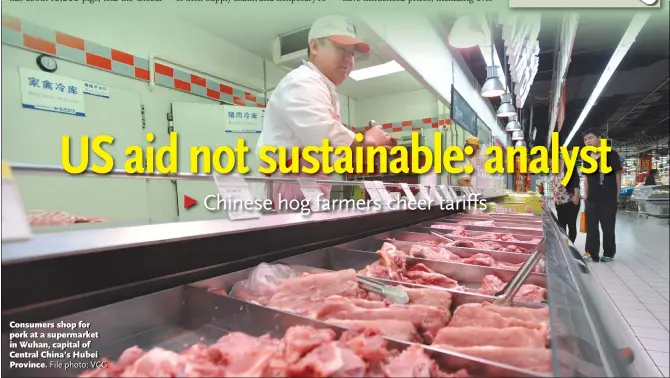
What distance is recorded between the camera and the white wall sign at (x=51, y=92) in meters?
3.35

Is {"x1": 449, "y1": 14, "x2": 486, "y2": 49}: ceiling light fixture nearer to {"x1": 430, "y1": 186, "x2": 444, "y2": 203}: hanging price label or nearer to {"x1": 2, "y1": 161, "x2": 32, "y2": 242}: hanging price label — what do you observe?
{"x1": 430, "y1": 186, "x2": 444, "y2": 203}: hanging price label

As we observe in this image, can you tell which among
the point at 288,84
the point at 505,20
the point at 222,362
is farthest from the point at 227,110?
the point at 222,362

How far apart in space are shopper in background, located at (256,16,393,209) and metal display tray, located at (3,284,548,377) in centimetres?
128

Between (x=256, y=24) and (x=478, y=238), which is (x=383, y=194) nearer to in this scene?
(x=478, y=238)

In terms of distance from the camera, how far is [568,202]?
25.2ft

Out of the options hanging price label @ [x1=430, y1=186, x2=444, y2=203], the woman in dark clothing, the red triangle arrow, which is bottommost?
the woman in dark clothing

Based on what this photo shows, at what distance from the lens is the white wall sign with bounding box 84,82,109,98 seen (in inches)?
151

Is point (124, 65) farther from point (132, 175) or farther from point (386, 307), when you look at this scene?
point (386, 307)

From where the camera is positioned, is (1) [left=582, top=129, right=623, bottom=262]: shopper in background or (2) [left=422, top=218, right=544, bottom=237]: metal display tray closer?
(1) [left=582, top=129, right=623, bottom=262]: shopper in background

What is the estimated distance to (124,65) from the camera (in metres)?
4.26

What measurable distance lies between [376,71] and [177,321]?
21.5 feet

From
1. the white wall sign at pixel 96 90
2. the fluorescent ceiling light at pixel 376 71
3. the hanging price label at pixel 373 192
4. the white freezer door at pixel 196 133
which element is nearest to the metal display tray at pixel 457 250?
the hanging price label at pixel 373 192

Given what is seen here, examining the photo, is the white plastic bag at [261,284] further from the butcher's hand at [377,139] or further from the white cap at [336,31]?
the white cap at [336,31]

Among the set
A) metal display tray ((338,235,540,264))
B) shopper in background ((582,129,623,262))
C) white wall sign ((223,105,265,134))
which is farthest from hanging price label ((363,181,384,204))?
white wall sign ((223,105,265,134))
